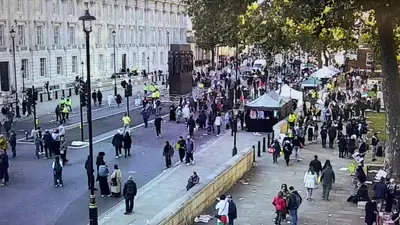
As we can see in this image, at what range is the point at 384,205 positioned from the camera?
17.2m

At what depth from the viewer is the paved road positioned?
17562mm

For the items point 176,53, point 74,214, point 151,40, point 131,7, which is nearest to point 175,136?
point 74,214

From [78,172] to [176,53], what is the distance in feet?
90.0

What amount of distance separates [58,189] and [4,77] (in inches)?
1231

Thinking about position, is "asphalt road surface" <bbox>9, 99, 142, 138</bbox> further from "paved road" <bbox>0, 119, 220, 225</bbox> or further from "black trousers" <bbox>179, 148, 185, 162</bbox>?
"black trousers" <bbox>179, 148, 185, 162</bbox>

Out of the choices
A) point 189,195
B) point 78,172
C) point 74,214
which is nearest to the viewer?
point 189,195

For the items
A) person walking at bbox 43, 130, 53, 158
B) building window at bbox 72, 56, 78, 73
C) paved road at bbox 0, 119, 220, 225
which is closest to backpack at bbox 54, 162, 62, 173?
paved road at bbox 0, 119, 220, 225

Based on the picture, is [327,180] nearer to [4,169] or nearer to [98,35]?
[4,169]

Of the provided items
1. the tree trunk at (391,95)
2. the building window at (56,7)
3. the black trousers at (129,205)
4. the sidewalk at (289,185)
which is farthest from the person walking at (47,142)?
the building window at (56,7)

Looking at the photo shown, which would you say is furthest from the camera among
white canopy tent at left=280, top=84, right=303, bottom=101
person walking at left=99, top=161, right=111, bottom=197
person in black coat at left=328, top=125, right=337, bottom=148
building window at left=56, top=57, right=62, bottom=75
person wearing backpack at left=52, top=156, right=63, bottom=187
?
building window at left=56, top=57, right=62, bottom=75

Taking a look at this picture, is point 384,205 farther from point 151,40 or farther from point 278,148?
point 151,40

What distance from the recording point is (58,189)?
20.5 metres

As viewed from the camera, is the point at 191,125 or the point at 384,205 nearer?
the point at 384,205

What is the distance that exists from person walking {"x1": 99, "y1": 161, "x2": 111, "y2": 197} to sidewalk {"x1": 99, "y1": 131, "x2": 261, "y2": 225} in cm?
108
